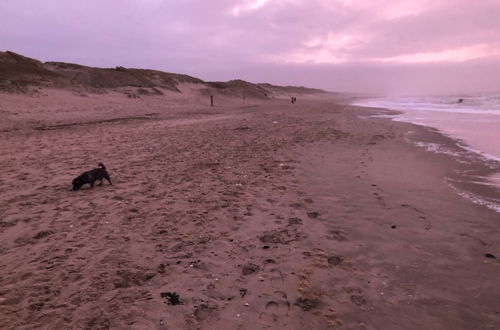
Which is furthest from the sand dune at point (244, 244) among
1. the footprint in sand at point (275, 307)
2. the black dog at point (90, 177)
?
the black dog at point (90, 177)

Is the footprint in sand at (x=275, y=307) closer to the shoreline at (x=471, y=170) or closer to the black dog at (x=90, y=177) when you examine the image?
the shoreline at (x=471, y=170)

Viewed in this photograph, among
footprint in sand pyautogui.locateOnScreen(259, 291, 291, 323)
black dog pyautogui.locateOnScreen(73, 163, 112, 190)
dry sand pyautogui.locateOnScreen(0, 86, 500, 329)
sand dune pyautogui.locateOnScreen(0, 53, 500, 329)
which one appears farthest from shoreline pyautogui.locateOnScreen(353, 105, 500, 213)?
black dog pyautogui.locateOnScreen(73, 163, 112, 190)

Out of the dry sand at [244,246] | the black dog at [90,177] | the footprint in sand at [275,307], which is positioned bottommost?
the footprint in sand at [275,307]

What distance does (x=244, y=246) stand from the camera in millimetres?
4348

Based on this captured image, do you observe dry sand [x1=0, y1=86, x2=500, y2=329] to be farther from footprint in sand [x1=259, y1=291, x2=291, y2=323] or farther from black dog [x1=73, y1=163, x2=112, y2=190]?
black dog [x1=73, y1=163, x2=112, y2=190]

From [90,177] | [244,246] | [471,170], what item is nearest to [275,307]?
[244,246]

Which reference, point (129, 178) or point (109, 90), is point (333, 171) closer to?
point (129, 178)

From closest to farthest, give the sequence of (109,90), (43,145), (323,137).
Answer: (43,145)
(323,137)
(109,90)

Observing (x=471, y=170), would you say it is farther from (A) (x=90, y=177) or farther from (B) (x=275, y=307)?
(A) (x=90, y=177)

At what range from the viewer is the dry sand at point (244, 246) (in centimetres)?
310

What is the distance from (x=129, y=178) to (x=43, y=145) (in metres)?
5.34

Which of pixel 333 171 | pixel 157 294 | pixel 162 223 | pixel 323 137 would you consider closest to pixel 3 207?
pixel 162 223

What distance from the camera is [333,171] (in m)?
8.07

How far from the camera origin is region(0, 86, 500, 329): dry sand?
122 inches
